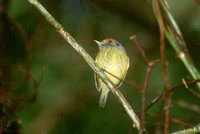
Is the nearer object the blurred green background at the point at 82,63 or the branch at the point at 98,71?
the branch at the point at 98,71

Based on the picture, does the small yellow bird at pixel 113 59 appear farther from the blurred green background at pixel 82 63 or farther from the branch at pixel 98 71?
the blurred green background at pixel 82 63

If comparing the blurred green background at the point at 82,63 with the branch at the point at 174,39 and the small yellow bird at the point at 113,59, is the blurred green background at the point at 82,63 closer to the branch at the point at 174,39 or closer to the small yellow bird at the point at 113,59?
the small yellow bird at the point at 113,59

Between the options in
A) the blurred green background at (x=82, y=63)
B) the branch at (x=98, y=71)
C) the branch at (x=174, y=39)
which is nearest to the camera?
the branch at (x=98, y=71)

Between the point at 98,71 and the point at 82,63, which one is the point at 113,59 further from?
the point at 82,63

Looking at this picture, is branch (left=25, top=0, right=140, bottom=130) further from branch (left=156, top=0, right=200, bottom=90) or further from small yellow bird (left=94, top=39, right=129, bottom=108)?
small yellow bird (left=94, top=39, right=129, bottom=108)

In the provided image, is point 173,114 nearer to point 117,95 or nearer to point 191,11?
point 191,11

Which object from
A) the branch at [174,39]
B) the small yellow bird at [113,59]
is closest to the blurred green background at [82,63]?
the small yellow bird at [113,59]

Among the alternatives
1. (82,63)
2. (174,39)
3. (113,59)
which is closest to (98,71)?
(174,39)

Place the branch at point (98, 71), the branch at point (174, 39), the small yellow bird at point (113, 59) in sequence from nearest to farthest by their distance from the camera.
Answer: the branch at point (98, 71) → the branch at point (174, 39) → the small yellow bird at point (113, 59)
